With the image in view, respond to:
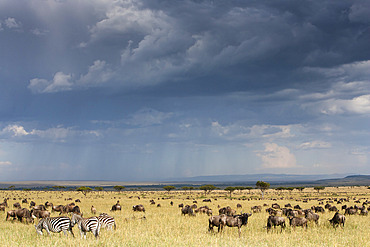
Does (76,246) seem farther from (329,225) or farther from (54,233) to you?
(329,225)

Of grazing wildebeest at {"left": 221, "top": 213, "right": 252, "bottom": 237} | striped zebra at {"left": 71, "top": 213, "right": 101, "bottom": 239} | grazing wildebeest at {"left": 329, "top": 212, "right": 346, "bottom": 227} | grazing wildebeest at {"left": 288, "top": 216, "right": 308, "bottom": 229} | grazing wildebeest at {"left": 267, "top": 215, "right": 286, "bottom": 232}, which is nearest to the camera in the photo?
striped zebra at {"left": 71, "top": 213, "right": 101, "bottom": 239}

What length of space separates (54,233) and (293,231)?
1630 cm

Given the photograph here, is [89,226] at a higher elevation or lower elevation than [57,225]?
higher

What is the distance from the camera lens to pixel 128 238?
53.5 ft

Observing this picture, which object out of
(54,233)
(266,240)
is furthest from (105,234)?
(266,240)

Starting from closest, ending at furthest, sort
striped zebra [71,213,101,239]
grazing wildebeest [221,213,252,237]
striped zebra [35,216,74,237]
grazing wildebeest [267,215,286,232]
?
1. striped zebra [71,213,101,239]
2. striped zebra [35,216,74,237]
3. grazing wildebeest [221,213,252,237]
4. grazing wildebeest [267,215,286,232]

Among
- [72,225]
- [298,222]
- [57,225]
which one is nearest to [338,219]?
[298,222]

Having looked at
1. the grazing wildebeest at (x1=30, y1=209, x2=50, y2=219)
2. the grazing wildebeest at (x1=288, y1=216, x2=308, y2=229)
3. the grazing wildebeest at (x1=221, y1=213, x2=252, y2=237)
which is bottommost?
the grazing wildebeest at (x1=30, y1=209, x2=50, y2=219)

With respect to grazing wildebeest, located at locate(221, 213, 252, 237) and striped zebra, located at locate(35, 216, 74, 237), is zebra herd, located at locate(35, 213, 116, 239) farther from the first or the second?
grazing wildebeest, located at locate(221, 213, 252, 237)

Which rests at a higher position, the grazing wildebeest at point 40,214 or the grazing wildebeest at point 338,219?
the grazing wildebeest at point 338,219

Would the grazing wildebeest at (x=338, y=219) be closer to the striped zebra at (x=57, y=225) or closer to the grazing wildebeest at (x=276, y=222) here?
the grazing wildebeest at (x=276, y=222)

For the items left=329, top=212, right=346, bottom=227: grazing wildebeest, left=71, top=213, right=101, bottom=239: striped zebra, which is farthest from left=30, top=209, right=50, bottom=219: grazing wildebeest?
left=329, top=212, right=346, bottom=227: grazing wildebeest

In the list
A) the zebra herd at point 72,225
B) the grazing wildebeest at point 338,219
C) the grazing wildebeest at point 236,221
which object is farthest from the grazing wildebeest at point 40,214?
the grazing wildebeest at point 338,219

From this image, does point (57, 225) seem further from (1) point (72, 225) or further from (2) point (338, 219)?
(2) point (338, 219)
